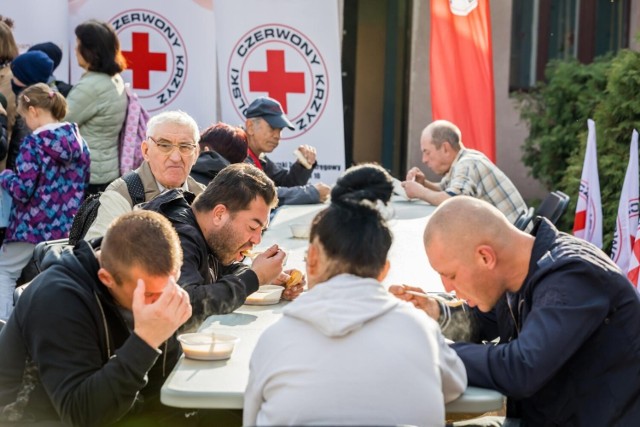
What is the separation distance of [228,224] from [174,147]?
1.10 meters

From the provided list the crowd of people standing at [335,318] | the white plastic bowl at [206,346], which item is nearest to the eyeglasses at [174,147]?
the crowd of people standing at [335,318]

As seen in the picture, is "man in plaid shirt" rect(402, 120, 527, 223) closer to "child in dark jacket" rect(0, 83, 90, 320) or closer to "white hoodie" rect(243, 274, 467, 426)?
"child in dark jacket" rect(0, 83, 90, 320)

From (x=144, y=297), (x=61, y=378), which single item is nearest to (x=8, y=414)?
(x=61, y=378)

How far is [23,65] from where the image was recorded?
6465mm

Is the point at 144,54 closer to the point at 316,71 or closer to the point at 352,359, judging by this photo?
the point at 316,71

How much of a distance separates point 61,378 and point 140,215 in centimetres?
46

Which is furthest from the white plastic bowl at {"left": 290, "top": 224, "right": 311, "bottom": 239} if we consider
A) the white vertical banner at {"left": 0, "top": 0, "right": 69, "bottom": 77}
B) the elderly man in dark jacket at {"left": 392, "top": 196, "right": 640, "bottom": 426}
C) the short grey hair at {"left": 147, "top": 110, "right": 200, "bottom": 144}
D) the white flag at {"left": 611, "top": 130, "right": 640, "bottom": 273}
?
the white vertical banner at {"left": 0, "top": 0, "right": 69, "bottom": 77}

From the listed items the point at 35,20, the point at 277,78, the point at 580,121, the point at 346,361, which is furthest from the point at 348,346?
the point at 580,121

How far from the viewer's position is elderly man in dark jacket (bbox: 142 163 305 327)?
3.53m

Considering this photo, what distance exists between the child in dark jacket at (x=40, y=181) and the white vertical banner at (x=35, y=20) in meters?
2.37

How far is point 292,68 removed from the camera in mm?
8797

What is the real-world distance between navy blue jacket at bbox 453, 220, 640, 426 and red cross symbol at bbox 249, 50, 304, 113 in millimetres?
5968

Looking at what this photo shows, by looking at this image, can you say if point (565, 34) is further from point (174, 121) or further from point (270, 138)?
point (174, 121)

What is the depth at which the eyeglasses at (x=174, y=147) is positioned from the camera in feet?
15.2
